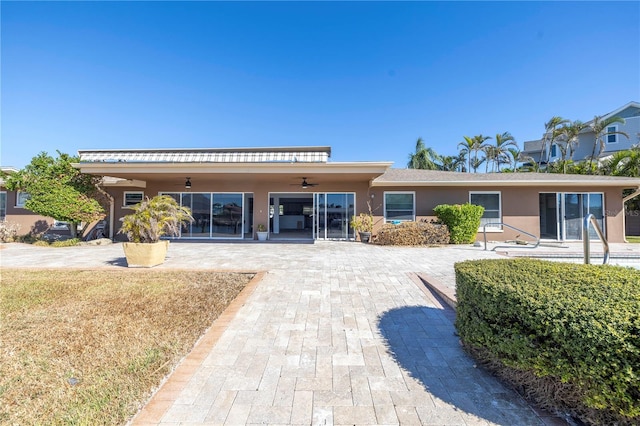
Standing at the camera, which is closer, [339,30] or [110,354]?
A: [110,354]

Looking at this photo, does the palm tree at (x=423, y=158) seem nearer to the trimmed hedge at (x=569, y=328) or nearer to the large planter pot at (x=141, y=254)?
the large planter pot at (x=141, y=254)

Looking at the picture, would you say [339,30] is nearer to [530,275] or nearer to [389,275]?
[389,275]

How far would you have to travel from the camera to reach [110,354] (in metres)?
2.73

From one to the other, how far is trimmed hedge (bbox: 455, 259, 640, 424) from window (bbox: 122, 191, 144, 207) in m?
15.2

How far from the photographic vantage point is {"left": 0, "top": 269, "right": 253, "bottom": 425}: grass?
205 cm

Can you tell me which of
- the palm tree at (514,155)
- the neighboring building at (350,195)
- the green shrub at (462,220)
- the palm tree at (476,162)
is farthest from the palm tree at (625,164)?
the green shrub at (462,220)

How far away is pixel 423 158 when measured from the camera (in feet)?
91.4

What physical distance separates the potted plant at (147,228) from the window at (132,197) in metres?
7.97

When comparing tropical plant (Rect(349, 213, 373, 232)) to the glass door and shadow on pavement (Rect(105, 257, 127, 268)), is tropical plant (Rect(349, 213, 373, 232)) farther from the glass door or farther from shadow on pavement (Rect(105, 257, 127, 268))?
the glass door

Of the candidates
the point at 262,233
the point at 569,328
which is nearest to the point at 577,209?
the point at 262,233

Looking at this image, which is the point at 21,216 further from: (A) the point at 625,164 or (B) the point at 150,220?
(A) the point at 625,164

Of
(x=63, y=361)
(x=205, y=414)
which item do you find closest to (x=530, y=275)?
(x=205, y=414)

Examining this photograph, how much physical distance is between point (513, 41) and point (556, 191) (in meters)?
6.80

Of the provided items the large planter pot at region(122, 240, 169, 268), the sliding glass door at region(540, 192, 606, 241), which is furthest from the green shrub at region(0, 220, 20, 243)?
the sliding glass door at region(540, 192, 606, 241)
